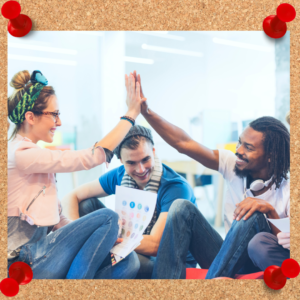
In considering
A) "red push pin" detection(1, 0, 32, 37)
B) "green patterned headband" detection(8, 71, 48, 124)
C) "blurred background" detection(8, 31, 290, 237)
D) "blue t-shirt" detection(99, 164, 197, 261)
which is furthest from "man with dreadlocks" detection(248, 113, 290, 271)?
"red push pin" detection(1, 0, 32, 37)

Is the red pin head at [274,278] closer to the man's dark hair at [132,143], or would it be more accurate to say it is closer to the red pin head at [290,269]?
the red pin head at [290,269]

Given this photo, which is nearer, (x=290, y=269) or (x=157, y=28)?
(x=290, y=269)

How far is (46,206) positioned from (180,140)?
0.59 metres

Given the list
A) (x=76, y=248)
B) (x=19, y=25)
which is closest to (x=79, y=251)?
(x=76, y=248)

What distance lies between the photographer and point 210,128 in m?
1.18

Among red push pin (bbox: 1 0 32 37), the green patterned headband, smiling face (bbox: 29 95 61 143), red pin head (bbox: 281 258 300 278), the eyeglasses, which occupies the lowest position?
red pin head (bbox: 281 258 300 278)

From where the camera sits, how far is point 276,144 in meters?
1.17

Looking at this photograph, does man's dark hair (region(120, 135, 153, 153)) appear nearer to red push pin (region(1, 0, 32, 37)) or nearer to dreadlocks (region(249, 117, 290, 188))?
dreadlocks (region(249, 117, 290, 188))

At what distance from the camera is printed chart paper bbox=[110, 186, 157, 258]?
114cm

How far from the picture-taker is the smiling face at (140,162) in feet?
3.82

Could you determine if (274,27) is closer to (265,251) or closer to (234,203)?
(234,203)

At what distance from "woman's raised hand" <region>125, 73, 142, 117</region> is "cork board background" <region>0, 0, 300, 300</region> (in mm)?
220

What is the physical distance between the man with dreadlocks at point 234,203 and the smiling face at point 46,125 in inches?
14.0

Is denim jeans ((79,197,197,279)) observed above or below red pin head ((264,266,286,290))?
above
